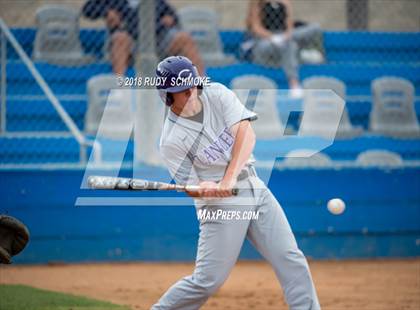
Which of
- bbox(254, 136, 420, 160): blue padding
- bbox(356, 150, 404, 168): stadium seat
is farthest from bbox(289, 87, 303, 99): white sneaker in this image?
bbox(356, 150, 404, 168): stadium seat

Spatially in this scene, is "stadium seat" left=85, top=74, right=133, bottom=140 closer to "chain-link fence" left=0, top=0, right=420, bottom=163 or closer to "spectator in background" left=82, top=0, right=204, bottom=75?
"chain-link fence" left=0, top=0, right=420, bottom=163

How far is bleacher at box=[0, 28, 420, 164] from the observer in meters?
9.76

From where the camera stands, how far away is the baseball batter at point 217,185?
17.5 feet

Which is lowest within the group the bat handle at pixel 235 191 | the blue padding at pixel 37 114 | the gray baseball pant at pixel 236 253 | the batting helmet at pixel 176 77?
the blue padding at pixel 37 114

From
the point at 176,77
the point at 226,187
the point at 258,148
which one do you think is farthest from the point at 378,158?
the point at 176,77

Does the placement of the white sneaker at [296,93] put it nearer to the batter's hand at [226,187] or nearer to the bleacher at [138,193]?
the bleacher at [138,193]

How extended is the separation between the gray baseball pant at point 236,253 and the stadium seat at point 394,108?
5.65 meters

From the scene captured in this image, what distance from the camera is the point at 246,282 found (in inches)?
328

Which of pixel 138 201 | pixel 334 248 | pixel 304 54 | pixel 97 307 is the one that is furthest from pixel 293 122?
pixel 97 307

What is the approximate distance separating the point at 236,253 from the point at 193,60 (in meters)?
4.96

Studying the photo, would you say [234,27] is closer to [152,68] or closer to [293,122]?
[293,122]

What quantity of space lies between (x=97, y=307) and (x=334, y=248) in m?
3.83

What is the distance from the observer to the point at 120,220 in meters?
9.38

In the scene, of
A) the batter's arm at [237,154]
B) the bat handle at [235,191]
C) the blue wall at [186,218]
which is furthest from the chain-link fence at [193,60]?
the bat handle at [235,191]
